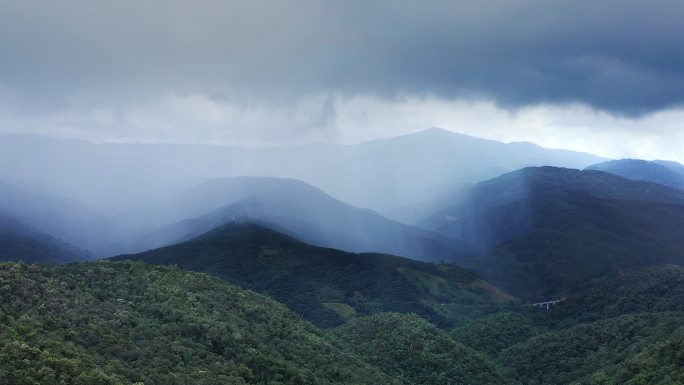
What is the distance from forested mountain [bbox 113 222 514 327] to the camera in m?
110

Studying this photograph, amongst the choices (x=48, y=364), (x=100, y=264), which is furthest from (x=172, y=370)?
(x=100, y=264)

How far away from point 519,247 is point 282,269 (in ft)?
355

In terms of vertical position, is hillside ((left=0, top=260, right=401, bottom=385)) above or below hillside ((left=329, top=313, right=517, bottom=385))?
above

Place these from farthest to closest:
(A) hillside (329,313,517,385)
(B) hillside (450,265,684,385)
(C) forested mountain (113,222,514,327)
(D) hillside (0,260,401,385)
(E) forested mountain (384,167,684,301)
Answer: (E) forested mountain (384,167,684,301) → (C) forested mountain (113,222,514,327) → (A) hillside (329,313,517,385) → (B) hillside (450,265,684,385) → (D) hillside (0,260,401,385)

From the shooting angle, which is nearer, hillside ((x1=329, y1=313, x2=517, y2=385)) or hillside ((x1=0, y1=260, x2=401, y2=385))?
hillside ((x1=0, y1=260, x2=401, y2=385))

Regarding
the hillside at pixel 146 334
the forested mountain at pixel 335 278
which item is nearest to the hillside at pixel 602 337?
the forested mountain at pixel 335 278

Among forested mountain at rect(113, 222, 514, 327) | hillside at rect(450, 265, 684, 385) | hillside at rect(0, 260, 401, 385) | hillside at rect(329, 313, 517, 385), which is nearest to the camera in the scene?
hillside at rect(0, 260, 401, 385)

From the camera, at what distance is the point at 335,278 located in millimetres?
123438

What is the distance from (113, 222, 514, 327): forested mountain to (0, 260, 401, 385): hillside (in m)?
53.2

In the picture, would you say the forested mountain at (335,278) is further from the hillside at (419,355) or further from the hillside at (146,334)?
the hillside at (146,334)

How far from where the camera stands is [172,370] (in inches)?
1128

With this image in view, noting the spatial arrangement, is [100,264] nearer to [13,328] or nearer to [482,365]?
[13,328]

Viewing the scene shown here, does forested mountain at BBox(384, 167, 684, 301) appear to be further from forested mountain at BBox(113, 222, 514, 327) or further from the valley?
forested mountain at BBox(113, 222, 514, 327)

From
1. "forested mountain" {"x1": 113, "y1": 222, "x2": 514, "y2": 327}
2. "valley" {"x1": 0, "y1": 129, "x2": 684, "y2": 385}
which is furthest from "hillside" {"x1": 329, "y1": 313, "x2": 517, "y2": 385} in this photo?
"forested mountain" {"x1": 113, "y1": 222, "x2": 514, "y2": 327}
